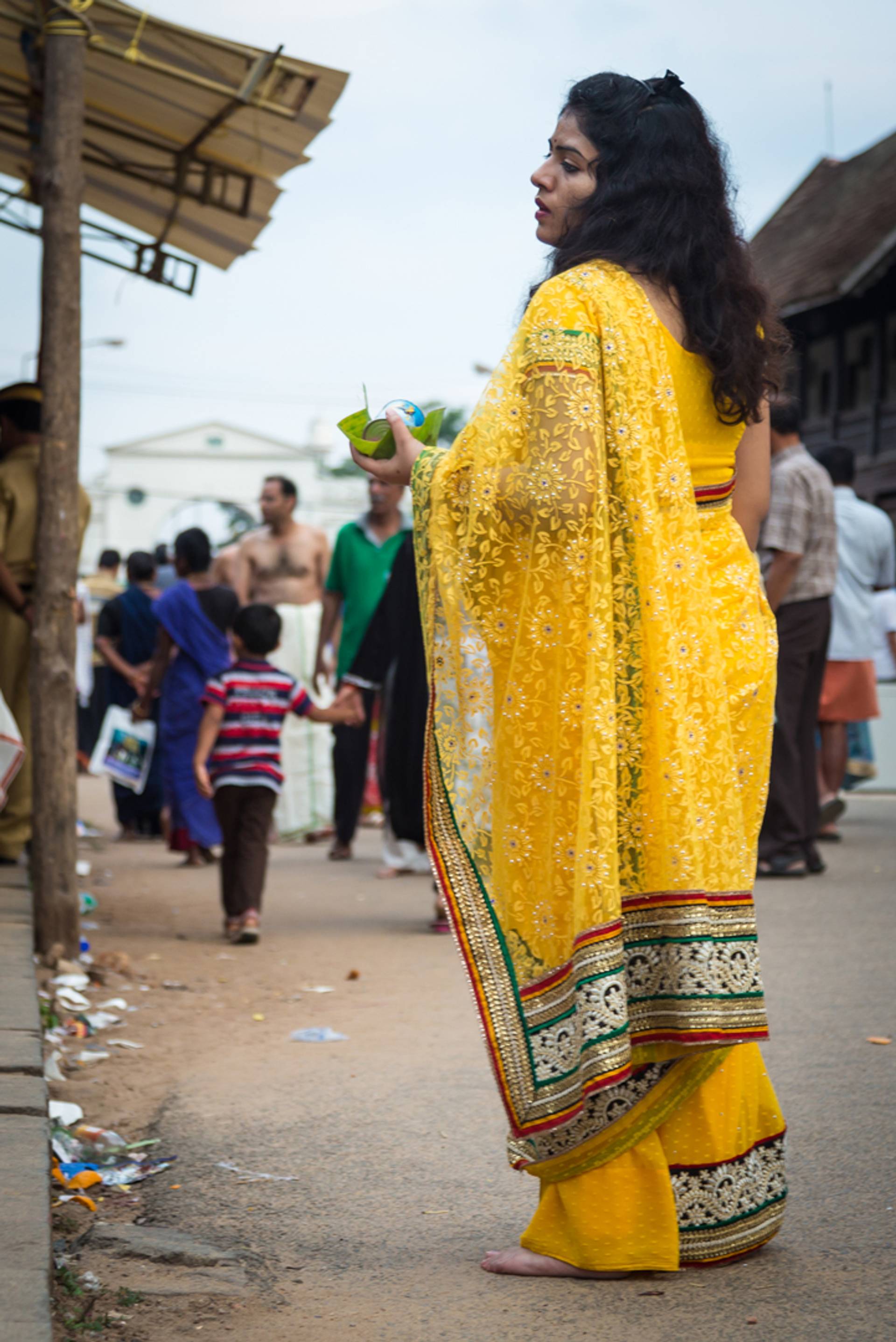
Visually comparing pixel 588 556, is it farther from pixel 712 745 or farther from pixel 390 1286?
pixel 390 1286

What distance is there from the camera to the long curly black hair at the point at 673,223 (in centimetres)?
260

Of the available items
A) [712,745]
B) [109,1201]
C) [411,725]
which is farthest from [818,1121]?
[411,725]

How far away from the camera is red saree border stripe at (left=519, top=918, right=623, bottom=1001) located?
7.99ft

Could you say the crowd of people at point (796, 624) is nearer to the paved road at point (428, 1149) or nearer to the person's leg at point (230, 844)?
the paved road at point (428, 1149)

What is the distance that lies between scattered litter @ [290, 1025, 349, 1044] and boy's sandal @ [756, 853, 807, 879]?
11.2ft

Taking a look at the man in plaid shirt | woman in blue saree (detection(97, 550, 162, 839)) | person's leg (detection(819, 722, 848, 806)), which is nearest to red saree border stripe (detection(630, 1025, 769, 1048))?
the man in plaid shirt

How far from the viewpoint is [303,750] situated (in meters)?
10.1

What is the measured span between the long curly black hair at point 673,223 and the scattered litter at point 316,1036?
241 centimetres

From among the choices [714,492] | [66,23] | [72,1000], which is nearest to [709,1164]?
[714,492]

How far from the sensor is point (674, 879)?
247 centimetres

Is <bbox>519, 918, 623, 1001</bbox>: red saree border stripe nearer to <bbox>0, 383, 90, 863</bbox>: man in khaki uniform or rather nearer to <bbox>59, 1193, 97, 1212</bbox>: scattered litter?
<bbox>59, 1193, 97, 1212</bbox>: scattered litter

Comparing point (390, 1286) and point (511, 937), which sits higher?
point (511, 937)

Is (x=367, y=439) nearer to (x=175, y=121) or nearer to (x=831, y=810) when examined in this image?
(x=175, y=121)

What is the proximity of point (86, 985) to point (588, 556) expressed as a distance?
304cm
